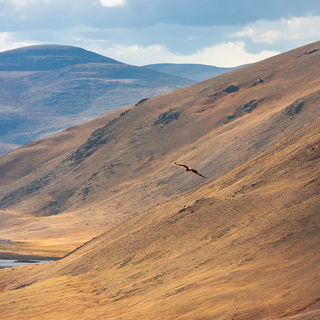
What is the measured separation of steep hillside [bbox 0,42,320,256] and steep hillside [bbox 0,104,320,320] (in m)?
28.2

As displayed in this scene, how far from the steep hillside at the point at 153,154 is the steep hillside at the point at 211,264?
92.4 ft

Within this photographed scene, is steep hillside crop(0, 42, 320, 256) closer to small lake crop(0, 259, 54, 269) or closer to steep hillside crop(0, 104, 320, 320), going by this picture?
small lake crop(0, 259, 54, 269)

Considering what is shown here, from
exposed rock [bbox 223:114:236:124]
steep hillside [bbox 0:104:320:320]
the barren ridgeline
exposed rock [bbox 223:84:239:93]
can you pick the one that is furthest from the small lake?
exposed rock [bbox 223:84:239:93]

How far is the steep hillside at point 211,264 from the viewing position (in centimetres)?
2883

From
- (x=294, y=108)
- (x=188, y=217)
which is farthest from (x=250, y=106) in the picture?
(x=188, y=217)

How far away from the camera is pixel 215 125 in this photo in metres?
115

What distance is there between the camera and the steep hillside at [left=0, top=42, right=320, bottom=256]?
87.8 m

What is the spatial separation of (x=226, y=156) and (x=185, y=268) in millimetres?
52056

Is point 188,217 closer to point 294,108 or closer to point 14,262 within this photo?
point 14,262

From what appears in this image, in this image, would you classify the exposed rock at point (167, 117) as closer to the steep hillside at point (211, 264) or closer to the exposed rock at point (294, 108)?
the exposed rock at point (294, 108)

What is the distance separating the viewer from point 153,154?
114625 mm

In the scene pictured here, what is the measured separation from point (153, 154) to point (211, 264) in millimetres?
79635

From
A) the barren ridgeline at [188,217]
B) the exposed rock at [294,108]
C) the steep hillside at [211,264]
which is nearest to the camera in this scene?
the steep hillside at [211,264]

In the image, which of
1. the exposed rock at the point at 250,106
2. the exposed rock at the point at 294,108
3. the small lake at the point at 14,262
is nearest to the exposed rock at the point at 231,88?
the exposed rock at the point at 250,106
